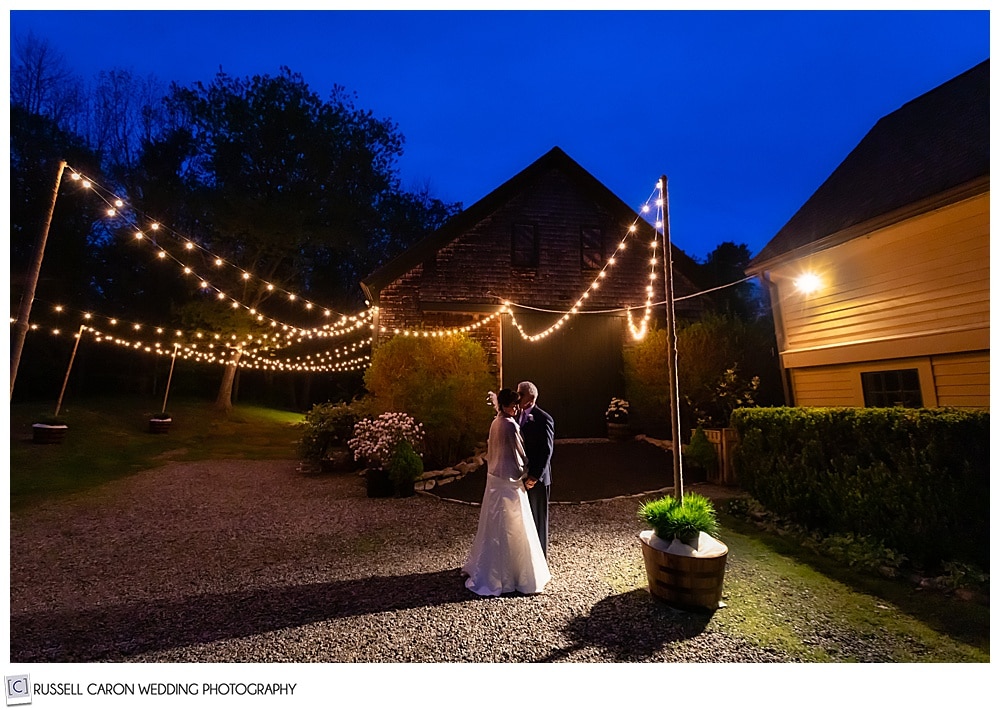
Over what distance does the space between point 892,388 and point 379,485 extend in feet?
25.7

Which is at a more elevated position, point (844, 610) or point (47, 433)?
point (47, 433)

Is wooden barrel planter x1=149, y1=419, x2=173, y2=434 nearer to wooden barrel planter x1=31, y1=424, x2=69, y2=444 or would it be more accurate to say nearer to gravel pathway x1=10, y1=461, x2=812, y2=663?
wooden barrel planter x1=31, y1=424, x2=69, y2=444

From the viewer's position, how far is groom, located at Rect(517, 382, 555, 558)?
439 cm

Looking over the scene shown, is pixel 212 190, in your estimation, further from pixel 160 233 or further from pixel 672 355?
pixel 672 355

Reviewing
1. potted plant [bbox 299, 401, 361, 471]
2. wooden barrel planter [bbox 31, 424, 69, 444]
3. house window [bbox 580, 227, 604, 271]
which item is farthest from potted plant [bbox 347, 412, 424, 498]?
wooden barrel planter [bbox 31, 424, 69, 444]

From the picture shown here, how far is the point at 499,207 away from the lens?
12.3m

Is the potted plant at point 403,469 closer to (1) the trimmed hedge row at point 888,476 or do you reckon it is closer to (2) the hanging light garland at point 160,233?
(2) the hanging light garland at point 160,233

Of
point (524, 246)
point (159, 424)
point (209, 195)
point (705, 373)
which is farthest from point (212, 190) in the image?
point (705, 373)

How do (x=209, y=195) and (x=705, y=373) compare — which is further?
(x=209, y=195)

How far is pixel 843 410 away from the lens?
5492 millimetres

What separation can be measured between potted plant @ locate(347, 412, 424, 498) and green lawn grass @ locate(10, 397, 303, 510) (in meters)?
4.99

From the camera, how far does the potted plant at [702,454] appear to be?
8.12 meters

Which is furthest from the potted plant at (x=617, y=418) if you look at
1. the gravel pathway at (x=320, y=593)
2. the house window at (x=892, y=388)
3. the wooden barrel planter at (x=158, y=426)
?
the wooden barrel planter at (x=158, y=426)
